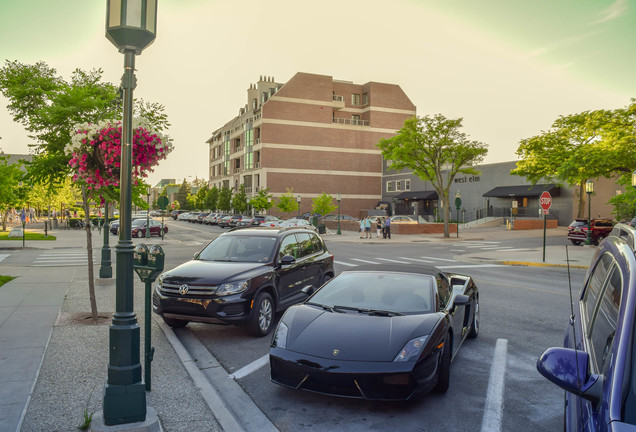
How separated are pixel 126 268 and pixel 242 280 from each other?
10.0ft

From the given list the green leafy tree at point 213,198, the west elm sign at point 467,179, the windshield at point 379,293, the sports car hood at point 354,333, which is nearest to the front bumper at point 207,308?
the windshield at point 379,293

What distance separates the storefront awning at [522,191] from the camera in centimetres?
4884

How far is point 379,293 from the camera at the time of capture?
5957 millimetres

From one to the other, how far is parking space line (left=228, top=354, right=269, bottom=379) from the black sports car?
106 cm

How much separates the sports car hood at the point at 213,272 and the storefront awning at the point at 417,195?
173ft

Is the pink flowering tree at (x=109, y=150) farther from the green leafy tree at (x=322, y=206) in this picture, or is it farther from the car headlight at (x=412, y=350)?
the green leafy tree at (x=322, y=206)

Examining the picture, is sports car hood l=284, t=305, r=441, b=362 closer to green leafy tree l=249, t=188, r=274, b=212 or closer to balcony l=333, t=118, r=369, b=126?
green leafy tree l=249, t=188, r=274, b=212

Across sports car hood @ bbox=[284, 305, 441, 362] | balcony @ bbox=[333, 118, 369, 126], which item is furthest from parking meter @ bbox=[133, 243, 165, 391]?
balcony @ bbox=[333, 118, 369, 126]

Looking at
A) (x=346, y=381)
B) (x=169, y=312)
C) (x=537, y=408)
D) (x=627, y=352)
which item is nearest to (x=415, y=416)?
(x=346, y=381)

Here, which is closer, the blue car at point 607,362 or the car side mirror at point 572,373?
the blue car at point 607,362

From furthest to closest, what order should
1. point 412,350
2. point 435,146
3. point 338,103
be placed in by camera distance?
1. point 338,103
2. point 435,146
3. point 412,350

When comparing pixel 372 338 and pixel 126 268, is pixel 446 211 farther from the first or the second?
pixel 126 268

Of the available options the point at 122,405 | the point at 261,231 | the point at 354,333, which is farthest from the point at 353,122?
the point at 122,405

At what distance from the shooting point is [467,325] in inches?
274
